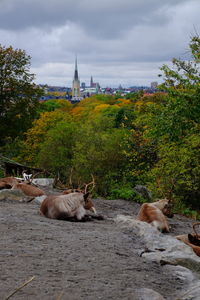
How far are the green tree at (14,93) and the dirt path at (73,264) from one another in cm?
3269

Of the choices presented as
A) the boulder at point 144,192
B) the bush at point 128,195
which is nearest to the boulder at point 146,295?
the bush at point 128,195

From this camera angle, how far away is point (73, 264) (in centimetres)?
762

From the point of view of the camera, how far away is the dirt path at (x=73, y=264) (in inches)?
Answer: 249

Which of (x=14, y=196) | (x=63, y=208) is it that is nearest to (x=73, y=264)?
(x=63, y=208)

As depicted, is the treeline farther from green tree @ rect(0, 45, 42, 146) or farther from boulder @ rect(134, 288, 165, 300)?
boulder @ rect(134, 288, 165, 300)

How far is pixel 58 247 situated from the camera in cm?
873

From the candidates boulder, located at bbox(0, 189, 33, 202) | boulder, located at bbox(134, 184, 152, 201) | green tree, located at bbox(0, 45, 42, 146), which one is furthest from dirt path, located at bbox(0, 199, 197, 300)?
green tree, located at bbox(0, 45, 42, 146)

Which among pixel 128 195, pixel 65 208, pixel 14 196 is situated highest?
pixel 65 208

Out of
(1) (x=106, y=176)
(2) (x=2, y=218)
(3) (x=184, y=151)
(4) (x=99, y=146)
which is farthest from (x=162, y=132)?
(2) (x=2, y=218)

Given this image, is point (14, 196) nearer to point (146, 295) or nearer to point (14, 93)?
point (146, 295)

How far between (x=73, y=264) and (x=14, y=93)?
3714 cm

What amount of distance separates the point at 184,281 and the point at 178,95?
16212mm

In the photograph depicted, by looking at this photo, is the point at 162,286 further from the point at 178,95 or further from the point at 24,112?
the point at 24,112

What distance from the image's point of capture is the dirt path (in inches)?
249
